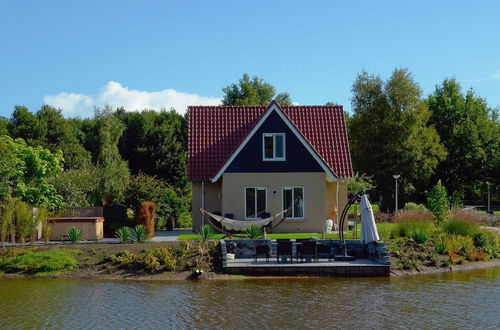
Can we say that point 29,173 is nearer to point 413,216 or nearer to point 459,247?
point 413,216

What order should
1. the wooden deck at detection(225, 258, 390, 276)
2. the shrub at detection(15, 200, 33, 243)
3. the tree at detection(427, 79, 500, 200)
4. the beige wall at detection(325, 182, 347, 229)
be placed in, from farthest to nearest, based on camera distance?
the tree at detection(427, 79, 500, 200) < the beige wall at detection(325, 182, 347, 229) < the shrub at detection(15, 200, 33, 243) < the wooden deck at detection(225, 258, 390, 276)

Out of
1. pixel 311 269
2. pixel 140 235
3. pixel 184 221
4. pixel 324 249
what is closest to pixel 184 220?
pixel 184 221

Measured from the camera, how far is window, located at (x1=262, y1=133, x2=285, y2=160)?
31625 millimetres

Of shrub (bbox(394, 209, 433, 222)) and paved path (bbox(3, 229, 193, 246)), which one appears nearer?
paved path (bbox(3, 229, 193, 246))

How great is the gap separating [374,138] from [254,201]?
67.6ft

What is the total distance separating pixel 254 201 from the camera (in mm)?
31672

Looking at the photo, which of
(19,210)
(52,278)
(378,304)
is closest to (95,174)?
(19,210)

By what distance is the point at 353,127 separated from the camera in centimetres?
5109

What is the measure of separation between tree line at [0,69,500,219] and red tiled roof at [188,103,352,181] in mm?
5959

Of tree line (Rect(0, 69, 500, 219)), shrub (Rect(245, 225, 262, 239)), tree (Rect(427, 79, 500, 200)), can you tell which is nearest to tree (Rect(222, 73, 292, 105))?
tree line (Rect(0, 69, 500, 219))

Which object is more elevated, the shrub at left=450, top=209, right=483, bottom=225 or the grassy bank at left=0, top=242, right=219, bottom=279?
the shrub at left=450, top=209, right=483, bottom=225

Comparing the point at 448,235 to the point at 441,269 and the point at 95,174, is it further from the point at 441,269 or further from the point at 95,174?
the point at 95,174

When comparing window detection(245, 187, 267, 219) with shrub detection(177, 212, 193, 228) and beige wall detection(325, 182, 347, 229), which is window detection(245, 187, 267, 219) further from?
shrub detection(177, 212, 193, 228)

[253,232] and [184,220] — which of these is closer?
[253,232]
